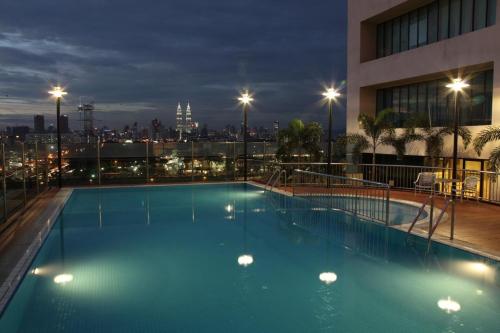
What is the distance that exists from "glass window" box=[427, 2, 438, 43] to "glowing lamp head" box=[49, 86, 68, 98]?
1332 cm

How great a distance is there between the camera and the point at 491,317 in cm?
450

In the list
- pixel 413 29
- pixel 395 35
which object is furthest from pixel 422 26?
pixel 395 35

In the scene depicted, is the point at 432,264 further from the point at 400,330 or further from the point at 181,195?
the point at 181,195

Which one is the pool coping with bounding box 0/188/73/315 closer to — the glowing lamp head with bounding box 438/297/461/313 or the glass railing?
the glass railing

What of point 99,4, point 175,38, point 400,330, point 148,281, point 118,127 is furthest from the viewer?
point 118,127

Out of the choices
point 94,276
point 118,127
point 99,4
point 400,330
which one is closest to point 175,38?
point 99,4

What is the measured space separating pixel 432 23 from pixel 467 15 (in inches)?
67.5

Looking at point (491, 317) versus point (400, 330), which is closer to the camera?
point (400, 330)

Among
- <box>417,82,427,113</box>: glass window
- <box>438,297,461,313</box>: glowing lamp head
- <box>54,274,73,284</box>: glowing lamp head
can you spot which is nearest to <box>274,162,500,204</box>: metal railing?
<box>417,82,427,113</box>: glass window

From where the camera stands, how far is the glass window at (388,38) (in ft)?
57.1

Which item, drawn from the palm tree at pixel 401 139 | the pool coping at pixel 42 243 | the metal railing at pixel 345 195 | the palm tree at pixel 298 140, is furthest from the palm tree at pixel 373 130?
the pool coping at pixel 42 243

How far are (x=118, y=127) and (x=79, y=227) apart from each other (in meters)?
44.9

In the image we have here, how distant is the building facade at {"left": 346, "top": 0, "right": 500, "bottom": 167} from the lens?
41.8ft

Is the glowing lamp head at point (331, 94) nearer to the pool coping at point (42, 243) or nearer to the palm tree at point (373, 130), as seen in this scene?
the palm tree at point (373, 130)
